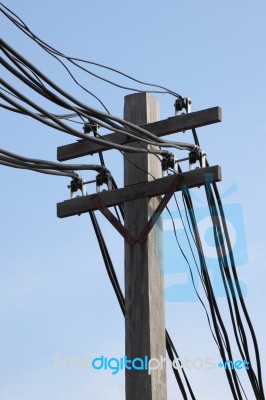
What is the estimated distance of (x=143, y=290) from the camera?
6.74 metres

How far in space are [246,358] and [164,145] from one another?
2104 mm

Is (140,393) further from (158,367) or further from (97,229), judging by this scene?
(97,229)

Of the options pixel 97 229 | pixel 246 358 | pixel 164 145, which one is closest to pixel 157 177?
pixel 164 145

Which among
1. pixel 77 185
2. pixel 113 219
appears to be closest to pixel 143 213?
pixel 113 219

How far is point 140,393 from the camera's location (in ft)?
21.0

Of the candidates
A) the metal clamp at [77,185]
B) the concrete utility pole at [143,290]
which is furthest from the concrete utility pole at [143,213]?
the metal clamp at [77,185]

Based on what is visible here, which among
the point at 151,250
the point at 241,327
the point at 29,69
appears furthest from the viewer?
the point at 241,327

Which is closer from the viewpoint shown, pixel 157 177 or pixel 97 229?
pixel 157 177

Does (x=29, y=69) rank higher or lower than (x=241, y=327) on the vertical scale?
higher

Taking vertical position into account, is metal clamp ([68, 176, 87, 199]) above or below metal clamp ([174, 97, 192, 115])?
below

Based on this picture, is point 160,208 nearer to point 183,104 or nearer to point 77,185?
point 77,185

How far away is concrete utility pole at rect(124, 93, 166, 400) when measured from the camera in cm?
646

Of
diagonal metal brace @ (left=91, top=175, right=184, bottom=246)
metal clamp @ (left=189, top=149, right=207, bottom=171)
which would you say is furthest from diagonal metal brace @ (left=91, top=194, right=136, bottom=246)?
metal clamp @ (left=189, top=149, right=207, bottom=171)

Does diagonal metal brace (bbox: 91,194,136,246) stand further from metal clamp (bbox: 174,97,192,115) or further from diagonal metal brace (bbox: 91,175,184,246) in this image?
metal clamp (bbox: 174,97,192,115)
